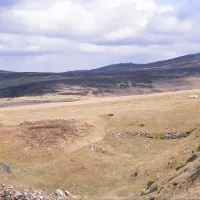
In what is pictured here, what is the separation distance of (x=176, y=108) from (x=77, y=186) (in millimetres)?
24955

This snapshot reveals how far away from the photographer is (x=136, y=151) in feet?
161

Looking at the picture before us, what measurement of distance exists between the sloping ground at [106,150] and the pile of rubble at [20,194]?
198 cm

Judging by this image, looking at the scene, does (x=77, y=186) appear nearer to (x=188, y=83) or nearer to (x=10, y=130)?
(x=10, y=130)

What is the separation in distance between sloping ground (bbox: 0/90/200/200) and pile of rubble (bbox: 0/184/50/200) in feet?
6.50

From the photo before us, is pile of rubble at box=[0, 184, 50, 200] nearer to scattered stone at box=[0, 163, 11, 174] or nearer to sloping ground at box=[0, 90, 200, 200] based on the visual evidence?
sloping ground at box=[0, 90, 200, 200]

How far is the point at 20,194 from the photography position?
35.6 m

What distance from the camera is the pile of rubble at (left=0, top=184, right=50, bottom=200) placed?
A: 35281 millimetres

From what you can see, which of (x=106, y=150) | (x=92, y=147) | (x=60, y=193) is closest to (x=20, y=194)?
(x=60, y=193)

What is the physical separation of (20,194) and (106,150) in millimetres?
14260

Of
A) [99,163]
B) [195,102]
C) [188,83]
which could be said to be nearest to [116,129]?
[99,163]

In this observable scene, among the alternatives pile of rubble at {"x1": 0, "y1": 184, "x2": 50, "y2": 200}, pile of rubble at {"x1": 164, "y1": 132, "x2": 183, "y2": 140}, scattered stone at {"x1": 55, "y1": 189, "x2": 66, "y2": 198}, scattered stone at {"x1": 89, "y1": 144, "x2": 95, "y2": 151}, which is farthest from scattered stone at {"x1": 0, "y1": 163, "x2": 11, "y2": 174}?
pile of rubble at {"x1": 164, "y1": 132, "x2": 183, "y2": 140}

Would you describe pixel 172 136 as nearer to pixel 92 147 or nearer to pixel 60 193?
pixel 92 147

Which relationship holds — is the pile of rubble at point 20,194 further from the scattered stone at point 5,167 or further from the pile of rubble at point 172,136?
the pile of rubble at point 172,136

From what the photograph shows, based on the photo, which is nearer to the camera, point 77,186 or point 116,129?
point 77,186
